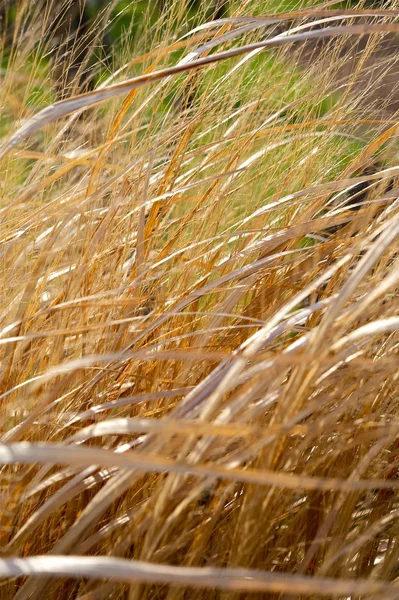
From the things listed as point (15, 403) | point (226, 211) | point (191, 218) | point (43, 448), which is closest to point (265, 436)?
point (43, 448)

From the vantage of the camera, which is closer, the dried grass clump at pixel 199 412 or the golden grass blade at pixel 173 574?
the golden grass blade at pixel 173 574

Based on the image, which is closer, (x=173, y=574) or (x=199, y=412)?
(x=173, y=574)

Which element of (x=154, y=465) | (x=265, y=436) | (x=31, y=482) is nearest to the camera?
(x=154, y=465)

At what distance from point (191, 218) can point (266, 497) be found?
49cm

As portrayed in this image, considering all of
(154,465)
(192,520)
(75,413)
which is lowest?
(192,520)

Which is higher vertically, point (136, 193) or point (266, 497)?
point (136, 193)

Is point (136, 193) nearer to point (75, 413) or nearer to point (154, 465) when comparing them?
point (75, 413)

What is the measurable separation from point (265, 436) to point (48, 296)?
1.75ft

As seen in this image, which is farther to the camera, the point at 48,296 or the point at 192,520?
Result: the point at 48,296

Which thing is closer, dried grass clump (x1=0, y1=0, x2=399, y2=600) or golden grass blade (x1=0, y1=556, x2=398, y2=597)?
golden grass blade (x1=0, y1=556, x2=398, y2=597)

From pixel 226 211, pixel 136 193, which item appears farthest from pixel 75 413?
pixel 226 211

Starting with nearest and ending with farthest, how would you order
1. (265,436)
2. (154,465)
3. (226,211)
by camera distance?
(154,465), (265,436), (226,211)

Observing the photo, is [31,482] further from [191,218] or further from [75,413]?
[191,218]

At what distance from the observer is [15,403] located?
0.83 metres
